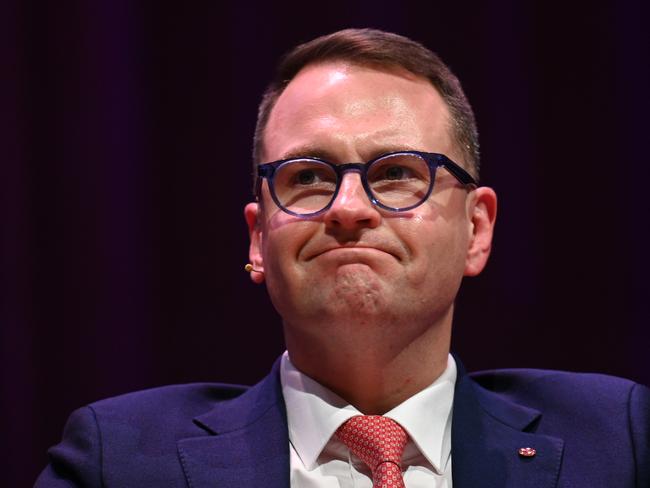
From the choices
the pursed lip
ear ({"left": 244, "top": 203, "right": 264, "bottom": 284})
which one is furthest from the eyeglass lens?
ear ({"left": 244, "top": 203, "right": 264, "bottom": 284})

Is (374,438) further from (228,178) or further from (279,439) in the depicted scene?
(228,178)

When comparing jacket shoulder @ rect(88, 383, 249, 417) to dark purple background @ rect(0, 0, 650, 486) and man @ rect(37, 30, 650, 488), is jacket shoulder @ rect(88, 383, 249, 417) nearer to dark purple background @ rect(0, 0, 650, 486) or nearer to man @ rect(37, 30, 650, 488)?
man @ rect(37, 30, 650, 488)

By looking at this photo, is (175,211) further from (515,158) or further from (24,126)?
(515,158)

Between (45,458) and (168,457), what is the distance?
83 cm

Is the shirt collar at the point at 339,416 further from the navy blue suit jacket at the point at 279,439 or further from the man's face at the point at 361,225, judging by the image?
the man's face at the point at 361,225

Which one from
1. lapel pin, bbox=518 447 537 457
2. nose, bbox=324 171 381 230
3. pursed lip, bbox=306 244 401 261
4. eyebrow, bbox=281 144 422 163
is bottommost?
lapel pin, bbox=518 447 537 457

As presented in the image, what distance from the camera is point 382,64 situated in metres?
2.19

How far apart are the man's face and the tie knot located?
23 centimetres

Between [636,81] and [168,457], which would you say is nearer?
[168,457]

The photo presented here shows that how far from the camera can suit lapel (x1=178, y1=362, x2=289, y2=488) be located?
197 cm

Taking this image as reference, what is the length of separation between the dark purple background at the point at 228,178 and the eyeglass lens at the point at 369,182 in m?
0.76

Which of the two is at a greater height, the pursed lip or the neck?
the pursed lip

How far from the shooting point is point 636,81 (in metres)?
2.80

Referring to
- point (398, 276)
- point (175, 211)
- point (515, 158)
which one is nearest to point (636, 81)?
point (515, 158)
